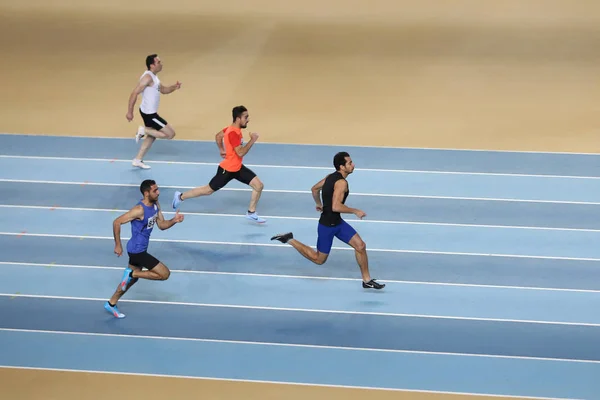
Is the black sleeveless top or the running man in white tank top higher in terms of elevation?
the running man in white tank top

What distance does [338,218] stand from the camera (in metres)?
9.98

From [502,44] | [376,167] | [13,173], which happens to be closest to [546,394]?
[376,167]

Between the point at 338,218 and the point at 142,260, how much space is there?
2138mm

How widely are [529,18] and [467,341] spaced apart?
54.3 feet

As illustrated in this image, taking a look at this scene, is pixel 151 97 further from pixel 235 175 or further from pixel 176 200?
pixel 235 175

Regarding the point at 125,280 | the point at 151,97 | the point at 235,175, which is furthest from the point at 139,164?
the point at 125,280

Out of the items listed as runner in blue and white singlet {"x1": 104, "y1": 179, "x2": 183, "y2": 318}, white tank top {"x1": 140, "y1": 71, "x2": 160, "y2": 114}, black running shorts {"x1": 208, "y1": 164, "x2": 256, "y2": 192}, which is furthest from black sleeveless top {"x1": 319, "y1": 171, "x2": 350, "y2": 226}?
white tank top {"x1": 140, "y1": 71, "x2": 160, "y2": 114}

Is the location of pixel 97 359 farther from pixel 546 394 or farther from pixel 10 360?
pixel 546 394

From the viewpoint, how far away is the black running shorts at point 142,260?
9.54m

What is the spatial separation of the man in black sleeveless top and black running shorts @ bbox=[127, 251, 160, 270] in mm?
1618

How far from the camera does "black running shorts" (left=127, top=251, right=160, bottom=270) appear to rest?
9539 mm

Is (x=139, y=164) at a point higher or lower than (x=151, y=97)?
lower

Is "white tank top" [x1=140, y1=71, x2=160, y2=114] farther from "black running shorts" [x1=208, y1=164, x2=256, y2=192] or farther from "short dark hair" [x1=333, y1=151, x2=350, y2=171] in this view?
"short dark hair" [x1=333, y1=151, x2=350, y2=171]

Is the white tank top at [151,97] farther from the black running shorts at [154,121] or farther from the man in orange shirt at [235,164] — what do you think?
the man in orange shirt at [235,164]
